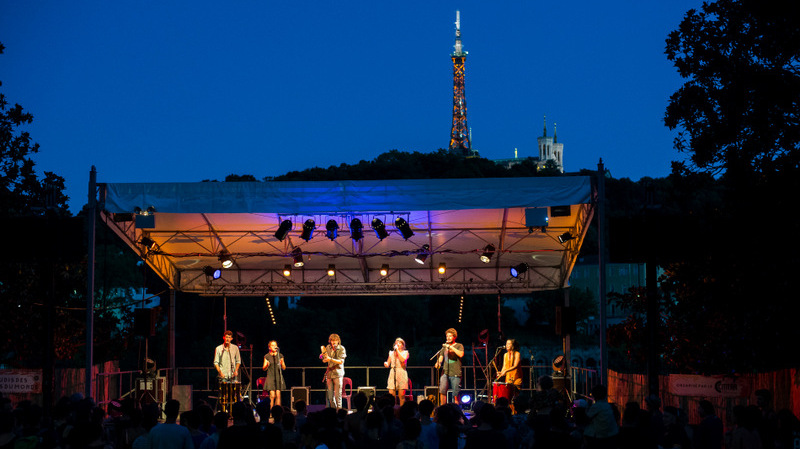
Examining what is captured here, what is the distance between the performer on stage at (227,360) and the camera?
55.3 ft

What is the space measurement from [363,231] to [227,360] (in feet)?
12.6

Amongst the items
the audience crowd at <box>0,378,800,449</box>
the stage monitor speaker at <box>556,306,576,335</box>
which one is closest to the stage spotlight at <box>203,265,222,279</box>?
the stage monitor speaker at <box>556,306,576,335</box>

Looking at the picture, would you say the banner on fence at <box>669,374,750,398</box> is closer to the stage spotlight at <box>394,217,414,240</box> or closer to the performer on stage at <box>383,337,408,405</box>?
the stage spotlight at <box>394,217,414,240</box>

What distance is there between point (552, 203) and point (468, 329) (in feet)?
129

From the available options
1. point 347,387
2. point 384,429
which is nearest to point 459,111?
point 347,387

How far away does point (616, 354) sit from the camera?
49938 mm

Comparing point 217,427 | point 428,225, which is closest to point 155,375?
point 428,225

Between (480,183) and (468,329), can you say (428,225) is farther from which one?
(468,329)

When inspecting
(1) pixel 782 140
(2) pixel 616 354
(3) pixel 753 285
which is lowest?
(2) pixel 616 354

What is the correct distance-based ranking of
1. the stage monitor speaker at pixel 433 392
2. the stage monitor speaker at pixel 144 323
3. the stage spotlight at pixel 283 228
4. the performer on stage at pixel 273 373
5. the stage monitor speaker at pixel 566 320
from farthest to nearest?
1. the performer on stage at pixel 273 373
2. the stage monitor speaker at pixel 433 392
3. the stage monitor speaker at pixel 566 320
4. the stage monitor speaker at pixel 144 323
5. the stage spotlight at pixel 283 228

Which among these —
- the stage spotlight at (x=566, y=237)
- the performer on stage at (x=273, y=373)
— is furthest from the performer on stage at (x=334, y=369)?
the stage spotlight at (x=566, y=237)

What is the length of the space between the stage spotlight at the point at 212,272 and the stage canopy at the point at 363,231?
31 mm

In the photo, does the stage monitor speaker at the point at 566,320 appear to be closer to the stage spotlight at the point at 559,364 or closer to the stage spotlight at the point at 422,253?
the stage spotlight at the point at 559,364

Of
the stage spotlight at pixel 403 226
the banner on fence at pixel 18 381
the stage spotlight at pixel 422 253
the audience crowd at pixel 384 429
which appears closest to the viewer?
the audience crowd at pixel 384 429
